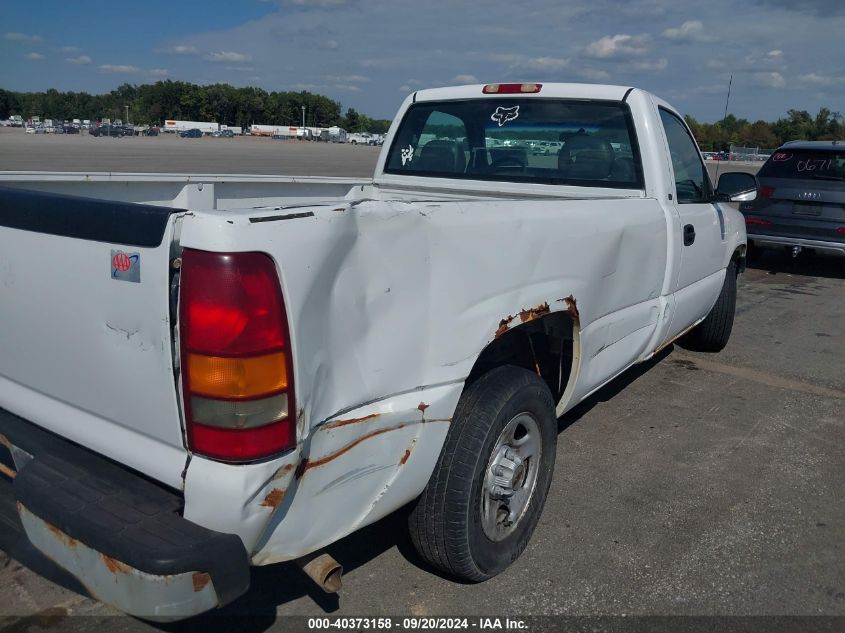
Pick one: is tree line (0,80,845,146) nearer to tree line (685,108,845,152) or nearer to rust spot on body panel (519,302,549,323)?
tree line (685,108,845,152)

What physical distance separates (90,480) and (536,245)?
1646 mm

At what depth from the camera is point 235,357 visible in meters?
1.85

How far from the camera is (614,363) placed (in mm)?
3785

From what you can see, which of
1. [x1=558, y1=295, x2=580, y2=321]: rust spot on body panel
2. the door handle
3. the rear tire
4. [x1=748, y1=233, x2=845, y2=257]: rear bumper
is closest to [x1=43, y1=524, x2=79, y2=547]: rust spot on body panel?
[x1=558, y1=295, x2=580, y2=321]: rust spot on body panel

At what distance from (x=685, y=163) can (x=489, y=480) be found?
2895 mm

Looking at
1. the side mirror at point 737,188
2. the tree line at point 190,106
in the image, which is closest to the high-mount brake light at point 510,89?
the side mirror at point 737,188

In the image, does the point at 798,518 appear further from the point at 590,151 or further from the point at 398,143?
the point at 398,143

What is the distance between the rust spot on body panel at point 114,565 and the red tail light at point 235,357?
1.06ft


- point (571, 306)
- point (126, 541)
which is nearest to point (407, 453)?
point (126, 541)

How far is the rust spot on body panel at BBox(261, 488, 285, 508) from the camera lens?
192 centimetres

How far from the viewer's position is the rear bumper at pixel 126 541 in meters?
1.81

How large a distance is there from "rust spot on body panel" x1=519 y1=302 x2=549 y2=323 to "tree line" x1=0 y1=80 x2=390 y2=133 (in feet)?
417

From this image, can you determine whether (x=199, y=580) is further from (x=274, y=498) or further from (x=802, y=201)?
(x=802, y=201)

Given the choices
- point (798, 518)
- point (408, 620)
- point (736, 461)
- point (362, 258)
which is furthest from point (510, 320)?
point (736, 461)
